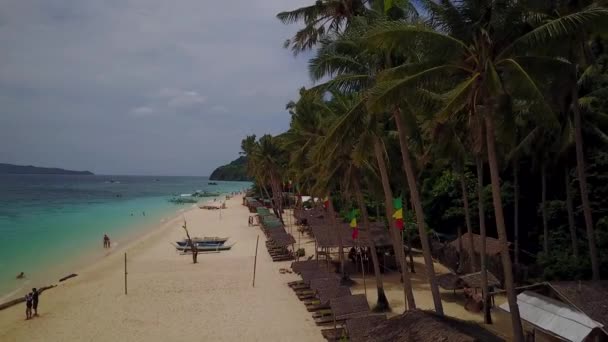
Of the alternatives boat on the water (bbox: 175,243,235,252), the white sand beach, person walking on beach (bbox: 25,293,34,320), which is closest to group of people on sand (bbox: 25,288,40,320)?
person walking on beach (bbox: 25,293,34,320)

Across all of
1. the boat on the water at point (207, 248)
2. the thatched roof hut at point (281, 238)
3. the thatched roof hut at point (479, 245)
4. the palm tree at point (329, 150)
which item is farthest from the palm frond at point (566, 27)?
the boat on the water at point (207, 248)

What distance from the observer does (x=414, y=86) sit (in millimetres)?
8719

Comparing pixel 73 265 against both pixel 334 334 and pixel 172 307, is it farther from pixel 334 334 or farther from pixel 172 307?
pixel 334 334

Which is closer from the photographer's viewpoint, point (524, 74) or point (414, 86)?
point (524, 74)

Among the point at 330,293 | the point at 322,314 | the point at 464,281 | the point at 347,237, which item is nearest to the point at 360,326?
the point at 330,293

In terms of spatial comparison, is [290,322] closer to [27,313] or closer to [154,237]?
[27,313]

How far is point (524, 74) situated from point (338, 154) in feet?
26.6

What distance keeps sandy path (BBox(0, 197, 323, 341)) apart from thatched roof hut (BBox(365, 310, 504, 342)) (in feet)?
10.8

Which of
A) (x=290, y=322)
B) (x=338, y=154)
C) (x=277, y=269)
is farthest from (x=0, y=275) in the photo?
(x=338, y=154)

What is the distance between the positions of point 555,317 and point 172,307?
12.3 metres

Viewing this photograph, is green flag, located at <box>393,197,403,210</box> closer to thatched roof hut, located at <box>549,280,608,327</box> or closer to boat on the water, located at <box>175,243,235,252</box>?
thatched roof hut, located at <box>549,280,608,327</box>

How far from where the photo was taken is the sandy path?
42.7ft

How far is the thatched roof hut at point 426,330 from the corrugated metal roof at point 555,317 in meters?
1.38

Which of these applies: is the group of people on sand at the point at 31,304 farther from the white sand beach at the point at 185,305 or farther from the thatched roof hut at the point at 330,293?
the thatched roof hut at the point at 330,293
